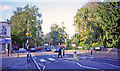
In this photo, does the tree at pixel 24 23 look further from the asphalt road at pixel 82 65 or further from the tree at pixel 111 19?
the asphalt road at pixel 82 65

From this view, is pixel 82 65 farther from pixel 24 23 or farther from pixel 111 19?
pixel 24 23

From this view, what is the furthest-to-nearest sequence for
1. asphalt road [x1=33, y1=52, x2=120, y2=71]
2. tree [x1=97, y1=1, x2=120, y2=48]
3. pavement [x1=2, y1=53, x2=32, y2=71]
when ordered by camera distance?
tree [x1=97, y1=1, x2=120, y2=48], pavement [x1=2, y1=53, x2=32, y2=71], asphalt road [x1=33, y1=52, x2=120, y2=71]

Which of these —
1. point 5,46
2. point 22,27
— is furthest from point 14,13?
point 5,46

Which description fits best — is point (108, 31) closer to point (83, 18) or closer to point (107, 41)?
point (107, 41)

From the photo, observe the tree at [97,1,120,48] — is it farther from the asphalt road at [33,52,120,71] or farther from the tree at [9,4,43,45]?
the tree at [9,4,43,45]

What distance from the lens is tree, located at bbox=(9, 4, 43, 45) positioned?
66062 millimetres

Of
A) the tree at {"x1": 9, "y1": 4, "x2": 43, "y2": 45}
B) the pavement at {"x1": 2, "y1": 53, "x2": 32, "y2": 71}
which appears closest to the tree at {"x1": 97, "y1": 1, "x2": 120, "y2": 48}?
the pavement at {"x1": 2, "y1": 53, "x2": 32, "y2": 71}

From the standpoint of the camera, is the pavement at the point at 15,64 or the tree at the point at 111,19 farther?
the tree at the point at 111,19

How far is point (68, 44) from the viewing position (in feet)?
245

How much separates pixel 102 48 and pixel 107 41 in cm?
374

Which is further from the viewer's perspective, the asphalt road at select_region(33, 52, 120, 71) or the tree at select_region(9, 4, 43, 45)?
the tree at select_region(9, 4, 43, 45)

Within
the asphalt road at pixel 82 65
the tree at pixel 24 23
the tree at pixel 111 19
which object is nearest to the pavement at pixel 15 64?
the asphalt road at pixel 82 65

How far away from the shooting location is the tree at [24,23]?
66.1m

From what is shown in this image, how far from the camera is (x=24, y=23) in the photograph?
68.0m
